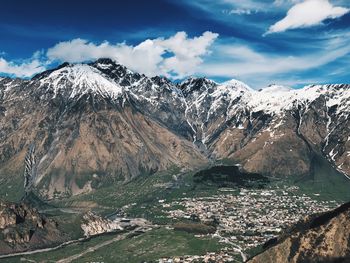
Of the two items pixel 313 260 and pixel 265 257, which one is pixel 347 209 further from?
pixel 265 257

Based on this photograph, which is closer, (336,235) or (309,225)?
(336,235)

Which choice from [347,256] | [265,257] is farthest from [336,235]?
[265,257]

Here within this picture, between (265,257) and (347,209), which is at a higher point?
(347,209)

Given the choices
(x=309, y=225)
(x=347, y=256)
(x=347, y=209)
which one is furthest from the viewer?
(x=309, y=225)

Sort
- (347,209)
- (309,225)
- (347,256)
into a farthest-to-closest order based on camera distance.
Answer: (309,225)
(347,209)
(347,256)

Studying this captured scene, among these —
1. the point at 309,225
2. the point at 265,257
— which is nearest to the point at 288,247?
the point at 265,257

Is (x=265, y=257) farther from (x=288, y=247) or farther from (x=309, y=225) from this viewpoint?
(x=309, y=225)
